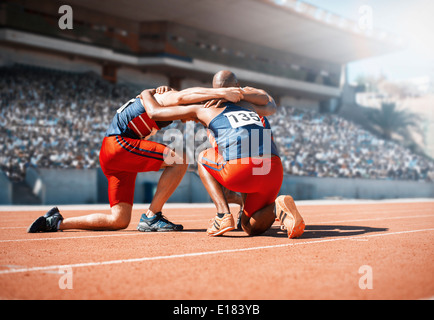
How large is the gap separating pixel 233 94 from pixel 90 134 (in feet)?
51.3

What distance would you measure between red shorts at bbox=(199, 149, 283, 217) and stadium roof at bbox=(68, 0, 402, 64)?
969 inches

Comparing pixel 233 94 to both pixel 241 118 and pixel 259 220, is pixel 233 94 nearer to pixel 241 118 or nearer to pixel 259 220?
pixel 241 118

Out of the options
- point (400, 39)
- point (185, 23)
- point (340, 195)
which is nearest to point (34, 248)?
point (340, 195)

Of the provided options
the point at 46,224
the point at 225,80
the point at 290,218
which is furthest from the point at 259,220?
the point at 46,224

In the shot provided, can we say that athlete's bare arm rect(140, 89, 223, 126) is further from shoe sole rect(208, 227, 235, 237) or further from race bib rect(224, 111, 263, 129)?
shoe sole rect(208, 227, 235, 237)

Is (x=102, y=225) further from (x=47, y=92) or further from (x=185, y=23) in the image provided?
(x=185, y=23)

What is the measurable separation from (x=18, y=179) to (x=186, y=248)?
12.5 meters

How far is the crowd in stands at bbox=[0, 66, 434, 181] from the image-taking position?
1742 cm

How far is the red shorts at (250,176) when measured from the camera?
202 inches

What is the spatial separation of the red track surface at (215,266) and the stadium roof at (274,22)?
25.1 metres

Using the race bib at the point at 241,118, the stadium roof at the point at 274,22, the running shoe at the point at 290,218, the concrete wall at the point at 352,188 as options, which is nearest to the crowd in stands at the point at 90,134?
the concrete wall at the point at 352,188

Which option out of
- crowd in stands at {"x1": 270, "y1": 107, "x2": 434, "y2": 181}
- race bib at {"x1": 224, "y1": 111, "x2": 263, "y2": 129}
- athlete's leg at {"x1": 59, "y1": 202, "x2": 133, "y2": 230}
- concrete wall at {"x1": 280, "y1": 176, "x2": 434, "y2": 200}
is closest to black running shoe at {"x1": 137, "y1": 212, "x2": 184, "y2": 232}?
athlete's leg at {"x1": 59, "y1": 202, "x2": 133, "y2": 230}
